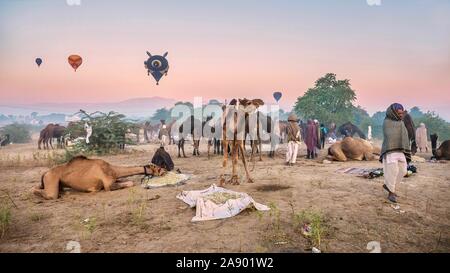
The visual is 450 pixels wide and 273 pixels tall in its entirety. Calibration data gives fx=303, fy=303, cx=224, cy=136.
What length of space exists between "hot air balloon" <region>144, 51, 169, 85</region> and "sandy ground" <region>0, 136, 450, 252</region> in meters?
17.0

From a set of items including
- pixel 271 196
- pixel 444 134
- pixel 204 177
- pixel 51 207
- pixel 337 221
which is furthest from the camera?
pixel 444 134

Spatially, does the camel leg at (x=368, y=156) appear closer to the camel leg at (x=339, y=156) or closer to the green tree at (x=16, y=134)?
the camel leg at (x=339, y=156)

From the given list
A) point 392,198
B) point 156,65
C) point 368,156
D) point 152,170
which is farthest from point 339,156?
point 156,65

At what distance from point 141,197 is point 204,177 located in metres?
2.85

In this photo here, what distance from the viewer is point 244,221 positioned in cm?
510

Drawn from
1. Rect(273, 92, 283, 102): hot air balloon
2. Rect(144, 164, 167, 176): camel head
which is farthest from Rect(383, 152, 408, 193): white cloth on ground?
Rect(273, 92, 283, 102): hot air balloon

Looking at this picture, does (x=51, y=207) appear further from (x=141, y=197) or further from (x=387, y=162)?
(x=387, y=162)

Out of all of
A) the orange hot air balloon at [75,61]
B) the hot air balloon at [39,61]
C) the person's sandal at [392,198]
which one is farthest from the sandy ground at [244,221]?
the hot air balloon at [39,61]

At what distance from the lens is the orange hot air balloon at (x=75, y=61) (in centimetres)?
2208

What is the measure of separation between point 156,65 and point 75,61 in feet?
19.0

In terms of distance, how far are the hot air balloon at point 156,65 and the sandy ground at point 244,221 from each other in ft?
55.6

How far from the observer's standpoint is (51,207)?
630 cm

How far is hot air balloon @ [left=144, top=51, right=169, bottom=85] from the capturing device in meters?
23.8
